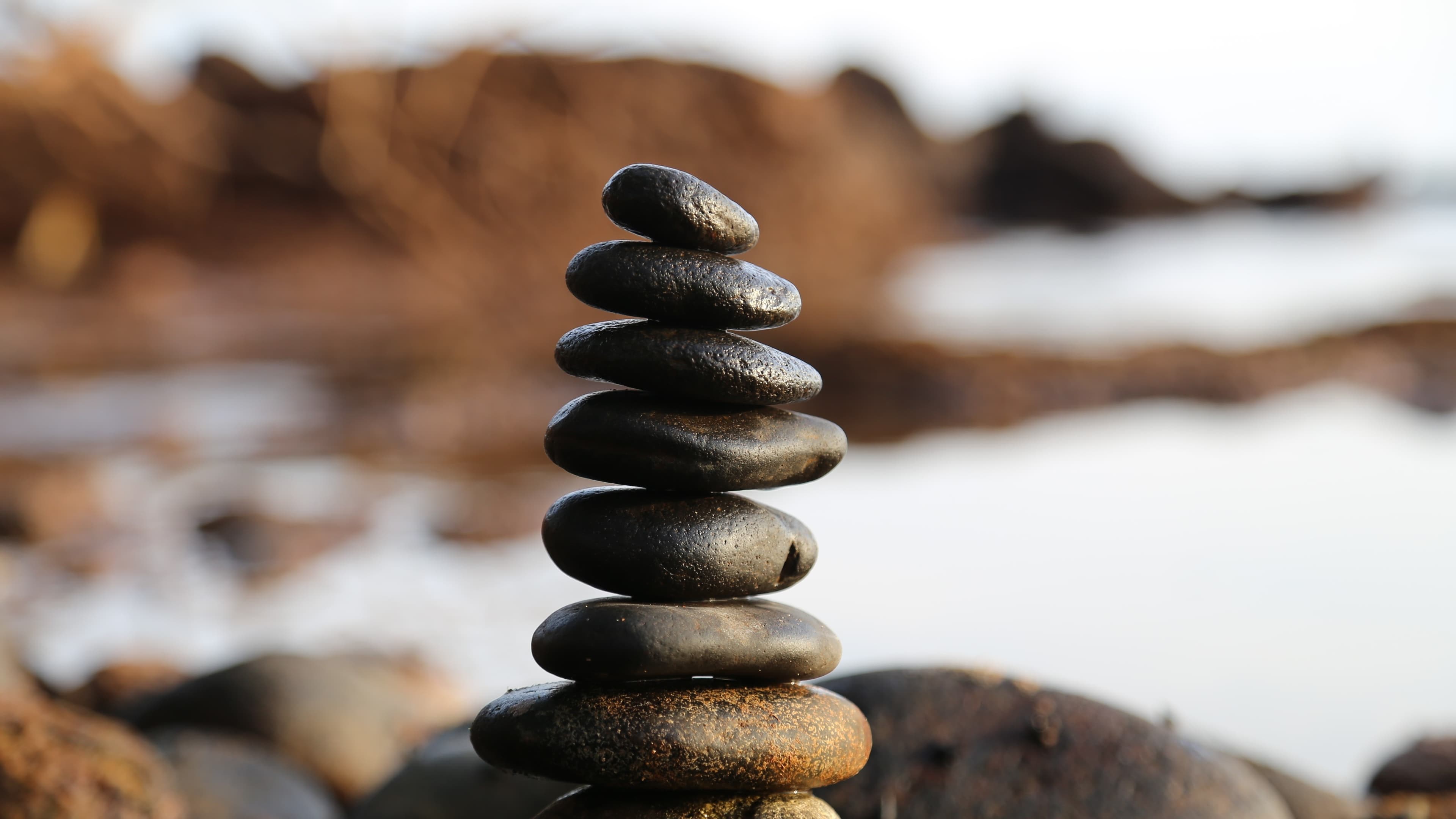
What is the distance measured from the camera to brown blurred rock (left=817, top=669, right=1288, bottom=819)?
287cm

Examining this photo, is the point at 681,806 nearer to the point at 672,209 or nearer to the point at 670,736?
the point at 670,736

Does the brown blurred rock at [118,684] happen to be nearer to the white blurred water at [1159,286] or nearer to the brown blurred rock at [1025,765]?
the brown blurred rock at [1025,765]

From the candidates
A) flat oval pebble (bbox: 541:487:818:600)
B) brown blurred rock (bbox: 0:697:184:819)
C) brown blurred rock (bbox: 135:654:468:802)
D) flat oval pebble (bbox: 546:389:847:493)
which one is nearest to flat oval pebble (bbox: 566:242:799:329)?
flat oval pebble (bbox: 546:389:847:493)

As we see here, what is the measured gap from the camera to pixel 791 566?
2504 mm

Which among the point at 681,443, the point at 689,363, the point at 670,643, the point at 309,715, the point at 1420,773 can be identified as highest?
the point at 689,363

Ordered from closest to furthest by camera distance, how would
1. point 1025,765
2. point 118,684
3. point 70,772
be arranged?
point 1025,765
point 70,772
point 118,684

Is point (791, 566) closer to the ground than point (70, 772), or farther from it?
farther from it

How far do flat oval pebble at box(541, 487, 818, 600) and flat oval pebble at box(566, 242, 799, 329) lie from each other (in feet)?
1.11

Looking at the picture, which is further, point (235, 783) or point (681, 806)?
point (235, 783)

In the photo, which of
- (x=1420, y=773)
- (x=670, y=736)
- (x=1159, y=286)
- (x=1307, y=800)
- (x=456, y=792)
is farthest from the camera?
(x=1159, y=286)

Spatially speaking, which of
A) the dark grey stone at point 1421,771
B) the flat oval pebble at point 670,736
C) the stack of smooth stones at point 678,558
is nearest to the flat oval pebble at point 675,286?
the stack of smooth stones at point 678,558

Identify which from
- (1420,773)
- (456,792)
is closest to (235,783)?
(456,792)

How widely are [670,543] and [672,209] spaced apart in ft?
1.95

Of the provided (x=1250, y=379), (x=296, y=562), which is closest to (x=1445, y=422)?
(x=1250, y=379)
